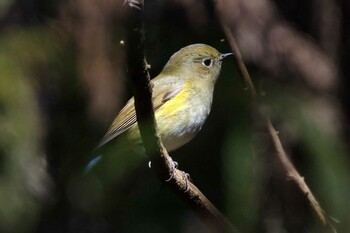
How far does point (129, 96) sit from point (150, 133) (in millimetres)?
1733

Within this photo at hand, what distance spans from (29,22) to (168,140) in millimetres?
1000

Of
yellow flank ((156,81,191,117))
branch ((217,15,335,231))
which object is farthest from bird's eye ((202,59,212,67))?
branch ((217,15,335,231))

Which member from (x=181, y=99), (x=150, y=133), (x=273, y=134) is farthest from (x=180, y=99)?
(x=150, y=133)

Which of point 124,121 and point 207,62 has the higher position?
point 124,121

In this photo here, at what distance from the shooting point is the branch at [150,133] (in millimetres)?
2072

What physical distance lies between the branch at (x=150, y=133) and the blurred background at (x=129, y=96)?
0.42ft

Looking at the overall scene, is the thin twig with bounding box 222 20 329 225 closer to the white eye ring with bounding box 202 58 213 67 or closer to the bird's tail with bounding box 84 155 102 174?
the bird's tail with bounding box 84 155 102 174

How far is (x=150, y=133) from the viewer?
100 inches

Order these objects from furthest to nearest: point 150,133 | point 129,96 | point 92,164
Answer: point 129,96 → point 92,164 → point 150,133

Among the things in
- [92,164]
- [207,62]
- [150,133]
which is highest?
[150,133]

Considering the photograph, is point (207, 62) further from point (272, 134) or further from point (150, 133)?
point (150, 133)

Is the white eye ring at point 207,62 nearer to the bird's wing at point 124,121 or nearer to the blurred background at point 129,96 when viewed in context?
the blurred background at point 129,96

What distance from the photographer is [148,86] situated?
2.30m

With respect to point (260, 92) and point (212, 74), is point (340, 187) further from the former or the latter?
point (212, 74)
